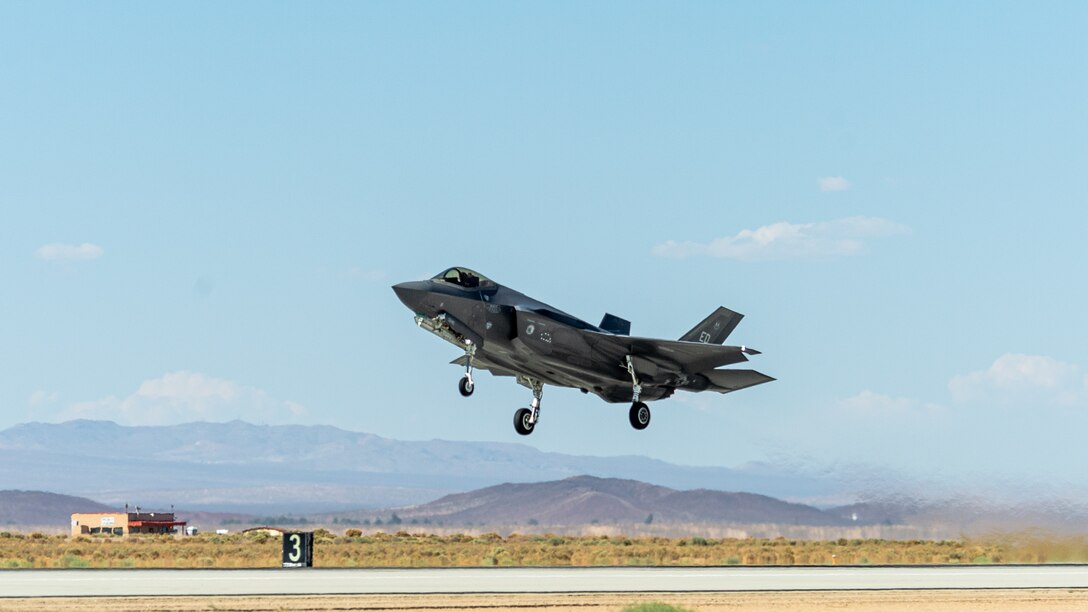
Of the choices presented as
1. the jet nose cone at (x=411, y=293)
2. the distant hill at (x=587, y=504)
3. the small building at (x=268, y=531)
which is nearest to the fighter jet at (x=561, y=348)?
the jet nose cone at (x=411, y=293)

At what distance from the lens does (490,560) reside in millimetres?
63688

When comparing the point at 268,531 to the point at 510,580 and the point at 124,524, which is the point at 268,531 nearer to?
the point at 124,524

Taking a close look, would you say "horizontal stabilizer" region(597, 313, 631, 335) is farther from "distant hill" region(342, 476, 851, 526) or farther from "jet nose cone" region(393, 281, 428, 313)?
"distant hill" region(342, 476, 851, 526)

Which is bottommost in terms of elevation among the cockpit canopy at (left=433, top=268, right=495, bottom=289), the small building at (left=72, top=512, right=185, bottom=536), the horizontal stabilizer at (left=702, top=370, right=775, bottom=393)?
the small building at (left=72, top=512, right=185, bottom=536)

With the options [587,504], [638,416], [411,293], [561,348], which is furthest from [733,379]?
[587,504]

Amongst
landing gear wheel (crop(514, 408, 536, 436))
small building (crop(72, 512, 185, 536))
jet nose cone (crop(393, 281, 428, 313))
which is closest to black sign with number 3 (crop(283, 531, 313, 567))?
landing gear wheel (crop(514, 408, 536, 436))

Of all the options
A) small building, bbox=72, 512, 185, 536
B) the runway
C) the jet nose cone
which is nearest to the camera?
the runway

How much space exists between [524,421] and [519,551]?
1917 cm

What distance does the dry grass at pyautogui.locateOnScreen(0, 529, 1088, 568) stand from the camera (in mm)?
62031

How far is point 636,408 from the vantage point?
53.6m

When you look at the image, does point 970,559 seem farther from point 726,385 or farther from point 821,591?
point 821,591

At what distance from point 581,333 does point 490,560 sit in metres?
15.9

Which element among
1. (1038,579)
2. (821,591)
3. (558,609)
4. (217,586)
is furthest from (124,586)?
(1038,579)

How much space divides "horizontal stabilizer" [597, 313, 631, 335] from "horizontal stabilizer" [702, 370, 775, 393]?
3828 millimetres
